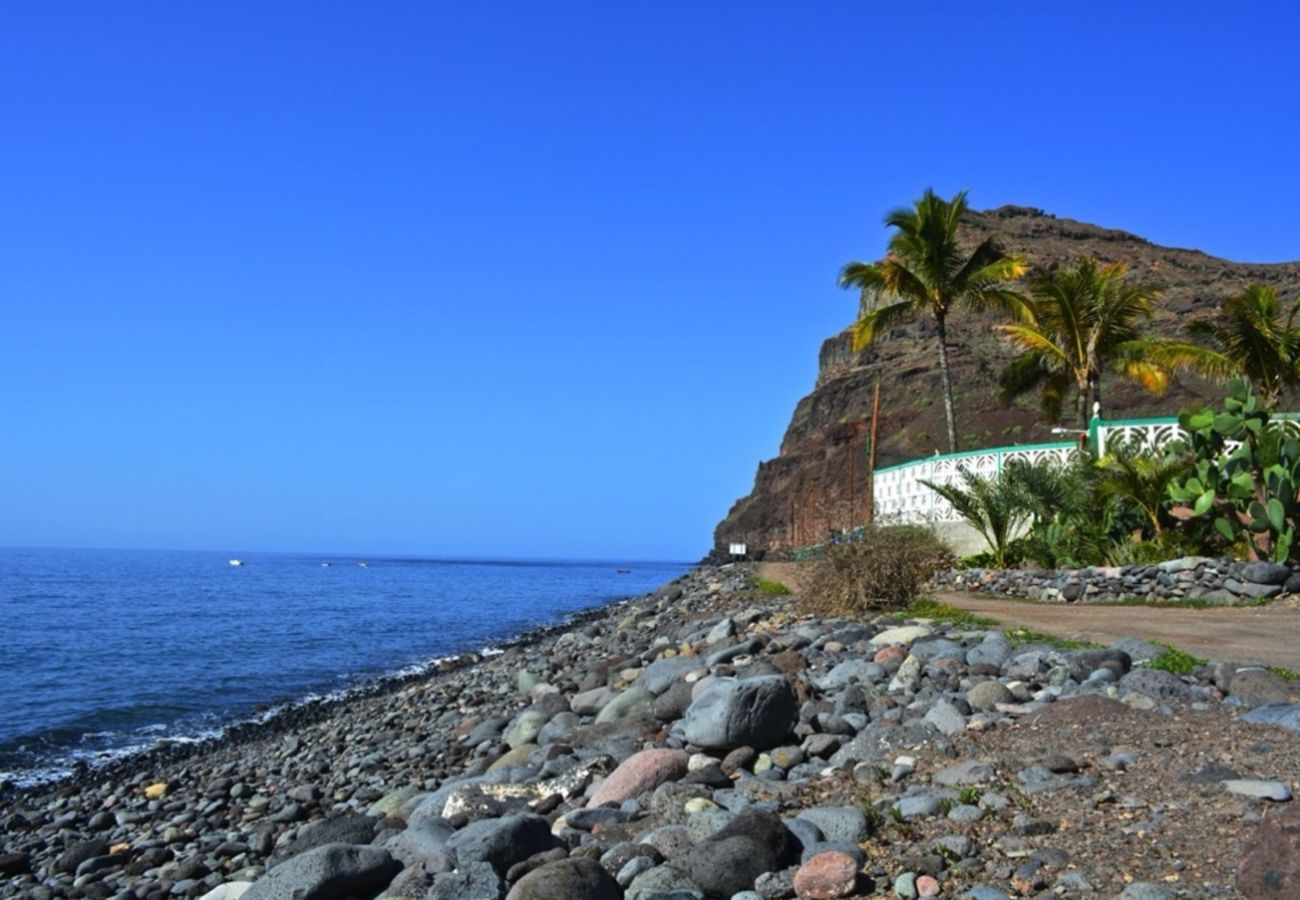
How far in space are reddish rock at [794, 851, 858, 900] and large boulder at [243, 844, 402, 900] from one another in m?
2.35

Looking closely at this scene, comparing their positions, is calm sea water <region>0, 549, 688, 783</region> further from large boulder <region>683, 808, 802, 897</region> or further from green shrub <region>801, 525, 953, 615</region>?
large boulder <region>683, 808, 802, 897</region>

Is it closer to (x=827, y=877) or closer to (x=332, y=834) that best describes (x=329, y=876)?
(x=332, y=834)

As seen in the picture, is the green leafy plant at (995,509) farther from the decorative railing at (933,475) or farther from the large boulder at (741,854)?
the large boulder at (741,854)

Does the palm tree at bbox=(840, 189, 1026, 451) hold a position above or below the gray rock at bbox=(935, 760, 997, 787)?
above

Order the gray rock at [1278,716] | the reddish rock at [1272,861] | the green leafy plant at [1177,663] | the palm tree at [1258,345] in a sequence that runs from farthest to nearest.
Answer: the palm tree at [1258,345], the green leafy plant at [1177,663], the gray rock at [1278,716], the reddish rock at [1272,861]

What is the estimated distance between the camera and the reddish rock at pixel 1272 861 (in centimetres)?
389

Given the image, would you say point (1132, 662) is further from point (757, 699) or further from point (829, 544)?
point (829, 544)

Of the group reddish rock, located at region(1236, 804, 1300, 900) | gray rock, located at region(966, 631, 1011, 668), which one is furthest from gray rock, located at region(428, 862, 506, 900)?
gray rock, located at region(966, 631, 1011, 668)

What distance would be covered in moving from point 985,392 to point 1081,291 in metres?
32.0

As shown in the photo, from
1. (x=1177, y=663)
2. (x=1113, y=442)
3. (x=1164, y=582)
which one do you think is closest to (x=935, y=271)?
(x=1113, y=442)

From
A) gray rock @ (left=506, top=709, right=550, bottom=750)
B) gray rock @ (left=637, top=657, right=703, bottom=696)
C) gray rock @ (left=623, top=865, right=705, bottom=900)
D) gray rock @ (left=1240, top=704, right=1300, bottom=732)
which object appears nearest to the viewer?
gray rock @ (left=623, top=865, right=705, bottom=900)

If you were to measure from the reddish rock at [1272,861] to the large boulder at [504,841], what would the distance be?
3.28 metres

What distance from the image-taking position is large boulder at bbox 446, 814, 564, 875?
5.58 m

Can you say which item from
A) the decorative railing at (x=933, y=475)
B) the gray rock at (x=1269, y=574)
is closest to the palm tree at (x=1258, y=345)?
the decorative railing at (x=933, y=475)
